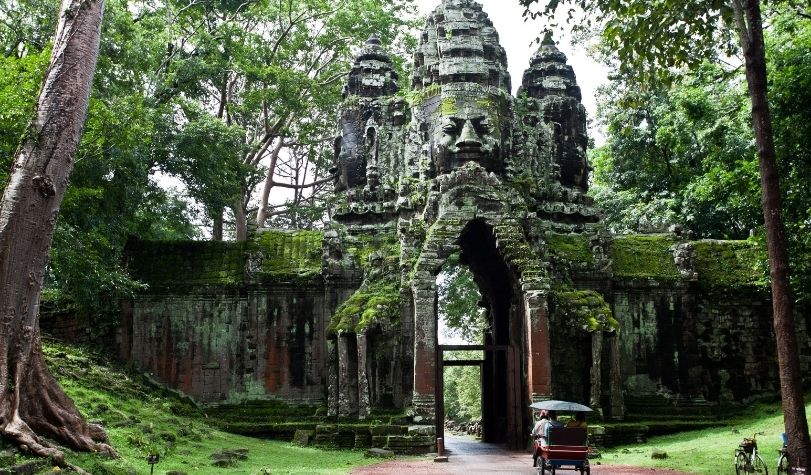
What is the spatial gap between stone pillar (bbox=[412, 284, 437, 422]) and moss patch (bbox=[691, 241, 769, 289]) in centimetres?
815

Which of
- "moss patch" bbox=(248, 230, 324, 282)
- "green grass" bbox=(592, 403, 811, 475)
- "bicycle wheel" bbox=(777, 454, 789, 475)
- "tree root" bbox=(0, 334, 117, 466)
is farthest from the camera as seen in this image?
"moss patch" bbox=(248, 230, 324, 282)

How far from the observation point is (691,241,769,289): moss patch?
21.7 meters

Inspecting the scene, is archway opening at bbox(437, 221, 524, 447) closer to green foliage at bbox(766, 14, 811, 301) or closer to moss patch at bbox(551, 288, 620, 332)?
moss patch at bbox(551, 288, 620, 332)

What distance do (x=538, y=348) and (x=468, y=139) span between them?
560 cm

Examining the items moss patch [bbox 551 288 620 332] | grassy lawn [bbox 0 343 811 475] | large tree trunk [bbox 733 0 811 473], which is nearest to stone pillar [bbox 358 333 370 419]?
grassy lawn [bbox 0 343 811 475]

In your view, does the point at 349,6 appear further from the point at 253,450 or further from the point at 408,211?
the point at 253,450

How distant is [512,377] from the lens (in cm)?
1880

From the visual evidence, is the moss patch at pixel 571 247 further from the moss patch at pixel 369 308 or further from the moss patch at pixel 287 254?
the moss patch at pixel 287 254

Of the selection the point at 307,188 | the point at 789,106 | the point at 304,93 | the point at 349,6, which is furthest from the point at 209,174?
the point at 789,106

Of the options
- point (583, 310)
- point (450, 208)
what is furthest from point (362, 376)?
point (583, 310)

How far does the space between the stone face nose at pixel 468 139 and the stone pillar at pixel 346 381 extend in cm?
550

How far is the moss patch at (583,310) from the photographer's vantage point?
61.0 ft

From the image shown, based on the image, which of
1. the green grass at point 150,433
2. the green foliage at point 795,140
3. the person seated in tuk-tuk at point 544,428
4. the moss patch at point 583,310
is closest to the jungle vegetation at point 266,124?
the green foliage at point 795,140

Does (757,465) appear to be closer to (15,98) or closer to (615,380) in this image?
(615,380)
